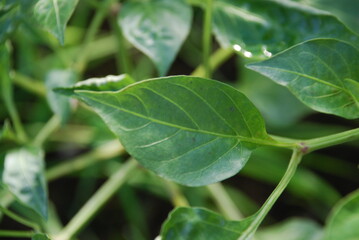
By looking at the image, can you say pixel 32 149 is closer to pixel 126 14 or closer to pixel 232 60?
pixel 126 14

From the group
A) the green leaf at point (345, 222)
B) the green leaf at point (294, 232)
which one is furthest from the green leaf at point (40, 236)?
the green leaf at point (294, 232)

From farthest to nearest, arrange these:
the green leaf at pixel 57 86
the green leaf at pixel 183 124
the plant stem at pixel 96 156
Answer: the plant stem at pixel 96 156 → the green leaf at pixel 57 86 → the green leaf at pixel 183 124

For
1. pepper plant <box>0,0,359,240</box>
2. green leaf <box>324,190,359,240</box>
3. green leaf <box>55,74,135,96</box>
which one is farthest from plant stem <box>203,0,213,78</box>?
green leaf <box>324,190,359,240</box>

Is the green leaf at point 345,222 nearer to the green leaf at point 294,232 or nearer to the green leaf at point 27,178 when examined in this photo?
the green leaf at point 27,178

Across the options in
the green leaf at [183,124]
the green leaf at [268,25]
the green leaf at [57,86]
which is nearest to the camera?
the green leaf at [183,124]

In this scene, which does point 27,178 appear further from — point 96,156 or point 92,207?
point 96,156

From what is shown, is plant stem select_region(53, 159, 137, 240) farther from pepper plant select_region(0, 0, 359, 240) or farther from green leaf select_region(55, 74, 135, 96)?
green leaf select_region(55, 74, 135, 96)

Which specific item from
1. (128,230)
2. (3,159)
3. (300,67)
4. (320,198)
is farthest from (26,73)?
(300,67)
